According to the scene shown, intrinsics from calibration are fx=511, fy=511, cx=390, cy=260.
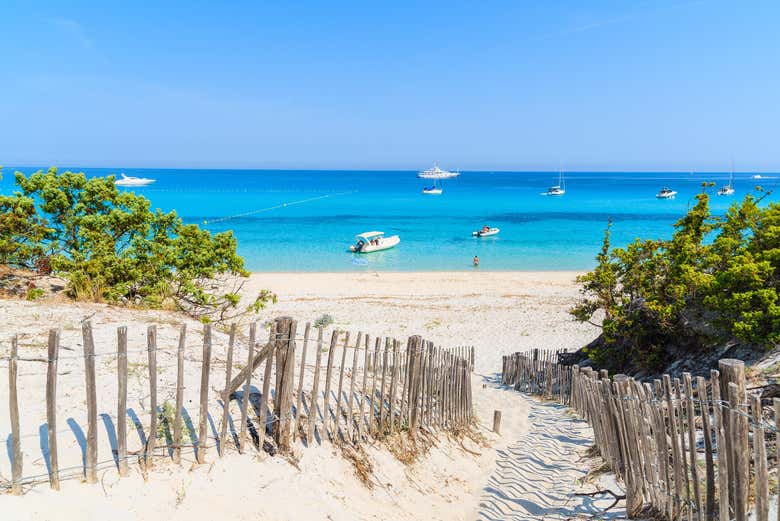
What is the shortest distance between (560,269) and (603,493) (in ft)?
104

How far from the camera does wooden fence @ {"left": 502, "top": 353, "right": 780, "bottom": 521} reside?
3305 millimetres

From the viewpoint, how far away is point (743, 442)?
10.9 ft

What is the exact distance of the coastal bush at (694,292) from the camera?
8.55 metres

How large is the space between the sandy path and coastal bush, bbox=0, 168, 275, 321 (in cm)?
608

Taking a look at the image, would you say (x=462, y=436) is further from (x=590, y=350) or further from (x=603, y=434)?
(x=590, y=350)

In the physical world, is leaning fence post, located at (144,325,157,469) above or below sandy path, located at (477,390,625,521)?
above

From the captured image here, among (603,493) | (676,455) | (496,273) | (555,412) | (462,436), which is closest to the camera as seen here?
(676,455)

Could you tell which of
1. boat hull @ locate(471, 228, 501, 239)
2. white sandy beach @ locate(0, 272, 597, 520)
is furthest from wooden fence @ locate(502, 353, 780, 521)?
boat hull @ locate(471, 228, 501, 239)

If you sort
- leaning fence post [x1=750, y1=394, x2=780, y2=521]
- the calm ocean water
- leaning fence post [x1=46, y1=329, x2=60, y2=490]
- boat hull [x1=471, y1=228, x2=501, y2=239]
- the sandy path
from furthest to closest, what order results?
boat hull [x1=471, y1=228, x2=501, y2=239]
the calm ocean water
the sandy path
leaning fence post [x1=46, y1=329, x2=60, y2=490]
leaning fence post [x1=750, y1=394, x2=780, y2=521]

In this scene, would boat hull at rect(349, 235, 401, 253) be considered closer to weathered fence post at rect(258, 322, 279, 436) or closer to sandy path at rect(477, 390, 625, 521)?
sandy path at rect(477, 390, 625, 521)

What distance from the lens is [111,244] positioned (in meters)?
11.1

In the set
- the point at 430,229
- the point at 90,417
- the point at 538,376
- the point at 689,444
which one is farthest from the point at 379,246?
the point at 689,444

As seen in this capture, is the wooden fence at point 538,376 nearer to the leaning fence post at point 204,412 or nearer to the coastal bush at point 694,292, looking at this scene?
the coastal bush at point 694,292

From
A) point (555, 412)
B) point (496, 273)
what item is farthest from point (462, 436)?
point (496, 273)
